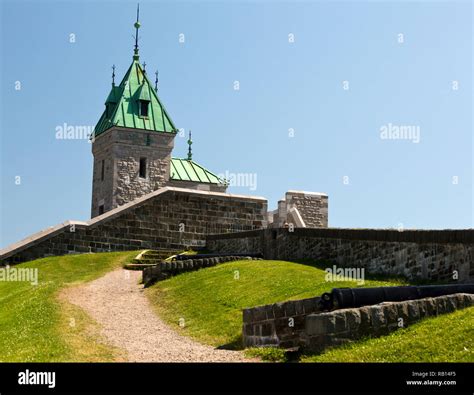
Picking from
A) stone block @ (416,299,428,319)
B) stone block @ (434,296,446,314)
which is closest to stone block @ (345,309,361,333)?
stone block @ (416,299,428,319)

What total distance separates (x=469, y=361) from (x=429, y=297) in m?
2.25

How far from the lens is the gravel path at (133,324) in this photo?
1160 cm

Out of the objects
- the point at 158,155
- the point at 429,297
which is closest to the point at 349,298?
the point at 429,297

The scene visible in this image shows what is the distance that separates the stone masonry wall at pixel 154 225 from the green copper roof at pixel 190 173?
65.2ft

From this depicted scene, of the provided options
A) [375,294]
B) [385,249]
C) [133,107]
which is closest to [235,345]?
[375,294]

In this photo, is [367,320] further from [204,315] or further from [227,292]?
[227,292]

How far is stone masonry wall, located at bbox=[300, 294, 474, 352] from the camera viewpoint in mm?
10297

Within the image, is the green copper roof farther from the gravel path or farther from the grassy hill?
the gravel path

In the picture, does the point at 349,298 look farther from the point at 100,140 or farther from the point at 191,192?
the point at 100,140

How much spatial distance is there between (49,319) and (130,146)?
31.1m

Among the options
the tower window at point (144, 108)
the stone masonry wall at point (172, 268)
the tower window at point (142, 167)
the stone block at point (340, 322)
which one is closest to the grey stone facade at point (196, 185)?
the tower window at point (142, 167)

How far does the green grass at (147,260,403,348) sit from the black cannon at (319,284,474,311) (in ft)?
7.53

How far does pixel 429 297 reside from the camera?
1118cm

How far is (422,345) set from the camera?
9625 mm
